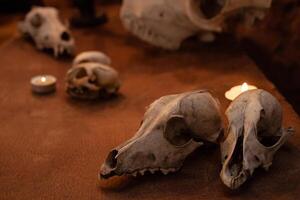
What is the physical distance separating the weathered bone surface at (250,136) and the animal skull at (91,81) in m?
0.51

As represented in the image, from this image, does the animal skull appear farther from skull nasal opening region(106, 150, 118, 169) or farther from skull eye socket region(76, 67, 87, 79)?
skull nasal opening region(106, 150, 118, 169)

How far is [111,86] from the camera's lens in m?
1.46

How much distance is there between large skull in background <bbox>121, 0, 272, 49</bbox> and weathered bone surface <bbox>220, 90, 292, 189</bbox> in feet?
2.06

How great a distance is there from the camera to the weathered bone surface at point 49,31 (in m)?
1.83

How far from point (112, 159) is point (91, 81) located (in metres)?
0.50

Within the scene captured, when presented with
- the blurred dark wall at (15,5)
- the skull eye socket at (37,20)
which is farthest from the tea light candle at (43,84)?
the blurred dark wall at (15,5)

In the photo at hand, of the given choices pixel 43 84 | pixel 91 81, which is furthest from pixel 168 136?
pixel 43 84

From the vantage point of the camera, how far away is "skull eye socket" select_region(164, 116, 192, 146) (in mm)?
997

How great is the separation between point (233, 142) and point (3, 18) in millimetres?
2114

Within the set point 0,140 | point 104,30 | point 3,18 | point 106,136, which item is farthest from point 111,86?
point 3,18

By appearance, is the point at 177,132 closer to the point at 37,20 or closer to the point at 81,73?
the point at 81,73

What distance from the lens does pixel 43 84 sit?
1.53 metres

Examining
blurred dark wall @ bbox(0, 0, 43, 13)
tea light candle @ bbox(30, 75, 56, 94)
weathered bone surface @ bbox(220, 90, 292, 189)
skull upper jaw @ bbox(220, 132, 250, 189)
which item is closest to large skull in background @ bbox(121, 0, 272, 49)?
tea light candle @ bbox(30, 75, 56, 94)

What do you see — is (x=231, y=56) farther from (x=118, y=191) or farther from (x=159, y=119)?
(x=118, y=191)
